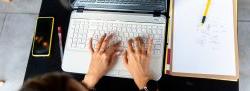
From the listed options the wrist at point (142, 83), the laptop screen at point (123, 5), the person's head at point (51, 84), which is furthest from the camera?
the laptop screen at point (123, 5)

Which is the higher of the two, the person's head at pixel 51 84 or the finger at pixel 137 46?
the finger at pixel 137 46

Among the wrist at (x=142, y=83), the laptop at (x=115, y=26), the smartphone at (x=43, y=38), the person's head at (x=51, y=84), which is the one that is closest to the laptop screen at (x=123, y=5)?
the laptop at (x=115, y=26)

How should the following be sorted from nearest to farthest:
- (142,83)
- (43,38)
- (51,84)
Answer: (51,84) → (142,83) → (43,38)

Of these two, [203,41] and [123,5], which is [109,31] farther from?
[203,41]

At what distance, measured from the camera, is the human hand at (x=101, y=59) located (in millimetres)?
1146

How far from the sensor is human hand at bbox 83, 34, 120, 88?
1.15 meters

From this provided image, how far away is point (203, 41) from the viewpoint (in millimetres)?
1161

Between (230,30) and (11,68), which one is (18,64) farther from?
(230,30)

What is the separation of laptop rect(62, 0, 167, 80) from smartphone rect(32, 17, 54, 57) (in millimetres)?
70

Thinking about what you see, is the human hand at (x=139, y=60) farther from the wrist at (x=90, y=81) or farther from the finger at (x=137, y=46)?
the wrist at (x=90, y=81)

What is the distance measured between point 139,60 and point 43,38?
1.14ft

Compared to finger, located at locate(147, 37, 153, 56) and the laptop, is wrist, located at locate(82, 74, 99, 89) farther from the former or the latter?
finger, located at locate(147, 37, 153, 56)

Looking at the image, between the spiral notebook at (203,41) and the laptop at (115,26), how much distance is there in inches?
1.6

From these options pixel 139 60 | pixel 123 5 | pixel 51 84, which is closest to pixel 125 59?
pixel 139 60
